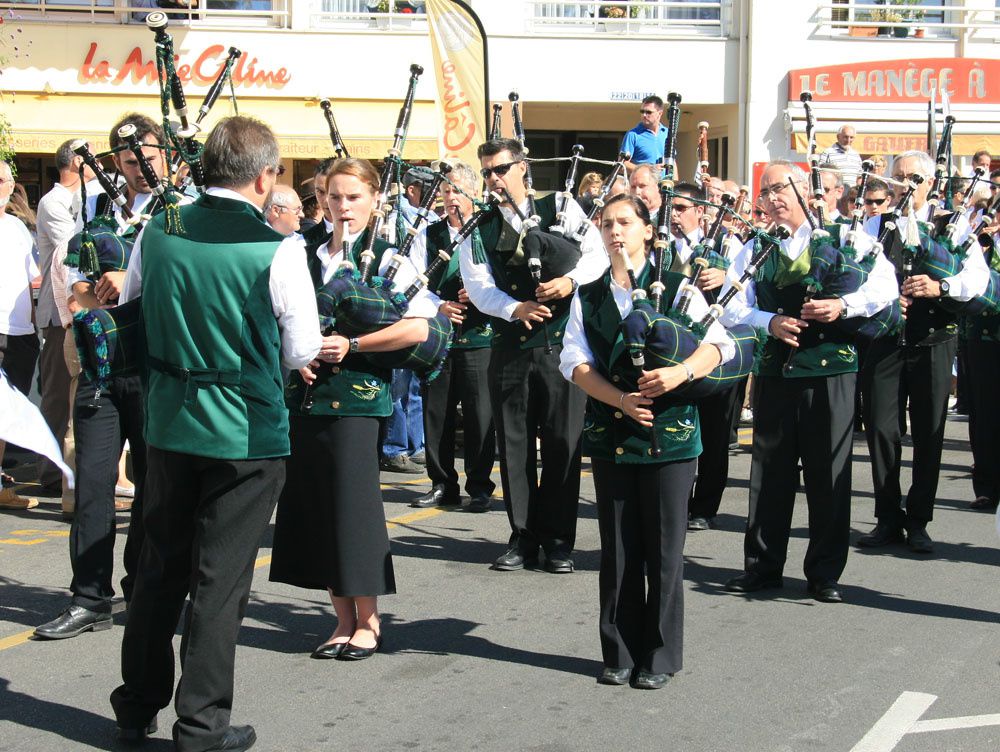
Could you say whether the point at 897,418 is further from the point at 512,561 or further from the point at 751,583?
the point at 512,561

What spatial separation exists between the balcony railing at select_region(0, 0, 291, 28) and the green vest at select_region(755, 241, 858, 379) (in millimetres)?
14718

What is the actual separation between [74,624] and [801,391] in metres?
3.73

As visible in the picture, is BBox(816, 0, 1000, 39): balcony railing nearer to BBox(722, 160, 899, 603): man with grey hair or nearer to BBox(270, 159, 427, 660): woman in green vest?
BBox(722, 160, 899, 603): man with grey hair

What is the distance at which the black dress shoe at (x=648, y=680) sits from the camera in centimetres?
535

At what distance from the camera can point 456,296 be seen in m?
9.24

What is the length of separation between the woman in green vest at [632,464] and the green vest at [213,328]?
57.4 inches

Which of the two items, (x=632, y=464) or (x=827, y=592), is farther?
(x=827, y=592)

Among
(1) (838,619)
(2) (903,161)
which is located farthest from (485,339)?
(1) (838,619)

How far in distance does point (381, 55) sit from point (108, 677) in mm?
15937

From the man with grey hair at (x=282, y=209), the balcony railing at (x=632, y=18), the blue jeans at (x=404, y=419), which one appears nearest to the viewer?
the man with grey hair at (x=282, y=209)

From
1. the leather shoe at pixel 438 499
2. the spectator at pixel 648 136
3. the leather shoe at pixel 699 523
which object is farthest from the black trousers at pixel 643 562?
the spectator at pixel 648 136

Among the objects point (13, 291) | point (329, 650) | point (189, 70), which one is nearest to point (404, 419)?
point (13, 291)

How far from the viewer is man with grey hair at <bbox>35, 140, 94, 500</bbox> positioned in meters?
8.84

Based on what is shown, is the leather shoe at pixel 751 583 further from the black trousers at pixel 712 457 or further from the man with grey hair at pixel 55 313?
the man with grey hair at pixel 55 313
